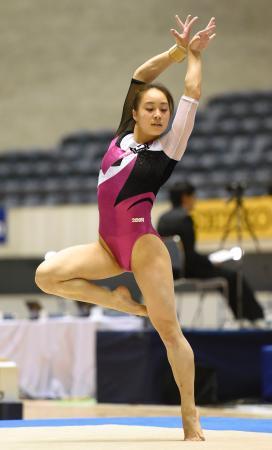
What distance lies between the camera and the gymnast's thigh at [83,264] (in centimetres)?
452

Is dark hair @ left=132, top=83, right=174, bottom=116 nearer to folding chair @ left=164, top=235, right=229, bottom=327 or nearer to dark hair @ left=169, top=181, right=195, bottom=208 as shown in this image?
folding chair @ left=164, top=235, right=229, bottom=327

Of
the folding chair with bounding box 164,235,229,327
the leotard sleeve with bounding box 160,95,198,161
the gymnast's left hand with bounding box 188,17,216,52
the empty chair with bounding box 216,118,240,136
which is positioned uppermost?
the empty chair with bounding box 216,118,240,136

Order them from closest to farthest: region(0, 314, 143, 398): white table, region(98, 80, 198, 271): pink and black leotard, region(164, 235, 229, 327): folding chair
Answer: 1. region(98, 80, 198, 271): pink and black leotard
2. region(164, 235, 229, 327): folding chair
3. region(0, 314, 143, 398): white table

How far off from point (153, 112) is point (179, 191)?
4.43m

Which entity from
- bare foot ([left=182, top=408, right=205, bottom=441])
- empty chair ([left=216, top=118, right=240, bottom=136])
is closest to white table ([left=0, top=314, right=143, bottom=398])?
bare foot ([left=182, top=408, right=205, bottom=441])

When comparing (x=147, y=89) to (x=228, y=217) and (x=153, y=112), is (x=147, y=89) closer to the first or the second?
(x=153, y=112)

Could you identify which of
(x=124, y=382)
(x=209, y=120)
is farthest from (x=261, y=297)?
(x=209, y=120)

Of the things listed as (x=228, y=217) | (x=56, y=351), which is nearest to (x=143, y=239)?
(x=56, y=351)

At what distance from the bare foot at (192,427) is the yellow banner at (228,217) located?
670 cm

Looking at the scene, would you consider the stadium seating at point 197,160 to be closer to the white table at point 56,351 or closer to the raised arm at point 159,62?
the white table at point 56,351

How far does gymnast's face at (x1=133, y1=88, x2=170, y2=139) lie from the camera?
4.55 meters

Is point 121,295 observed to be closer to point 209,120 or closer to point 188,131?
point 188,131

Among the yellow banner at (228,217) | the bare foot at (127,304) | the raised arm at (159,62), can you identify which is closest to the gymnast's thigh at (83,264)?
the bare foot at (127,304)

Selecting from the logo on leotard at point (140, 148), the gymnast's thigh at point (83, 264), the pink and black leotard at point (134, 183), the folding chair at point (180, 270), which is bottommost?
the folding chair at point (180, 270)
